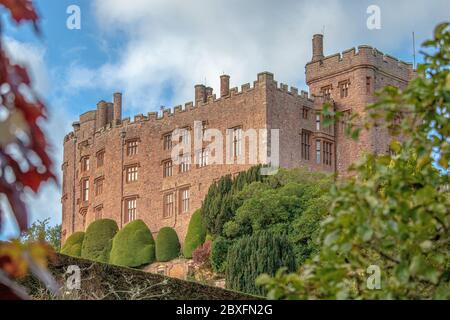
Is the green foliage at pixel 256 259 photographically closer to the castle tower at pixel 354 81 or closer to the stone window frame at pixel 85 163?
the castle tower at pixel 354 81

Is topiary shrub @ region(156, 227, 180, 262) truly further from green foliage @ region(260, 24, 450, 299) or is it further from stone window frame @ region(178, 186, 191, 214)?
green foliage @ region(260, 24, 450, 299)

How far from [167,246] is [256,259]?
9205 millimetres

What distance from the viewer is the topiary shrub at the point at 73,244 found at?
4156 cm

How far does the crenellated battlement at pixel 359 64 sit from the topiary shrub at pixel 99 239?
37.2 ft

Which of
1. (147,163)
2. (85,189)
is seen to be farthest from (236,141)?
(85,189)

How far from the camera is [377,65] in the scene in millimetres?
40000

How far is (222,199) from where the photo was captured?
114 ft

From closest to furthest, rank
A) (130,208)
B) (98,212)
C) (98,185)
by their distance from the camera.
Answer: (130,208), (98,212), (98,185)

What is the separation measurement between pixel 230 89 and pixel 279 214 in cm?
862

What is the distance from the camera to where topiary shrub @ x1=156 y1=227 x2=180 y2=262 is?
37.5 meters

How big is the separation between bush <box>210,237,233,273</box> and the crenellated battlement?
11079mm

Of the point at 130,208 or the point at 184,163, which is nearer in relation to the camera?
the point at 184,163

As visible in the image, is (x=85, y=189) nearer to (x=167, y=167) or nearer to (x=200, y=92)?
(x=167, y=167)

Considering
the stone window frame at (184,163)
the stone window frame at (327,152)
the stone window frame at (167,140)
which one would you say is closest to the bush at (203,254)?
the stone window frame at (184,163)
